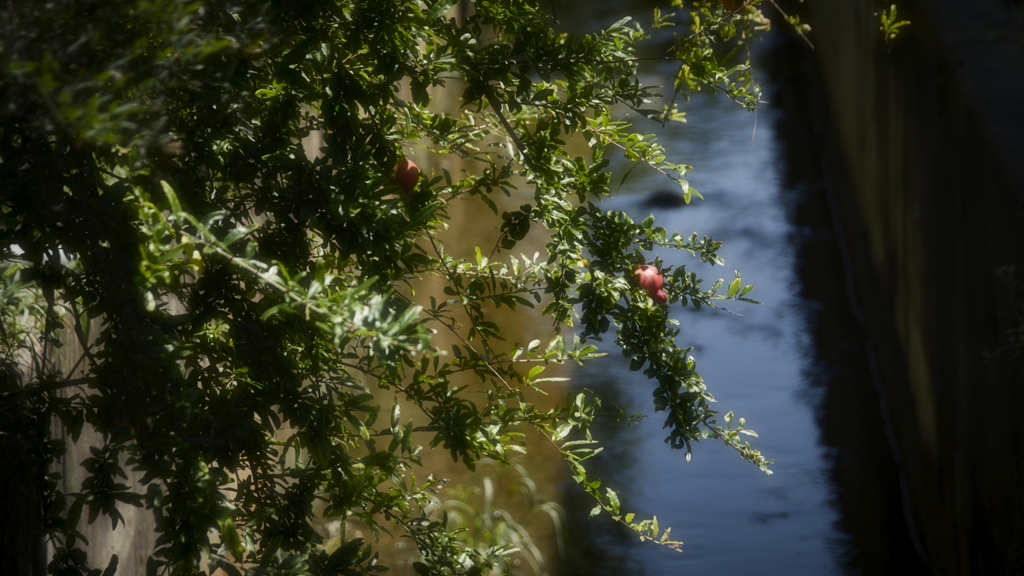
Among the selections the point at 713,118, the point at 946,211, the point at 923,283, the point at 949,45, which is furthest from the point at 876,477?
the point at 713,118

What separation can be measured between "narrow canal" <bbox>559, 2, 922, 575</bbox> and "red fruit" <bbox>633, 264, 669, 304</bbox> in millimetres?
479

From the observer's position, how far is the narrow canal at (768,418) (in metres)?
2.91

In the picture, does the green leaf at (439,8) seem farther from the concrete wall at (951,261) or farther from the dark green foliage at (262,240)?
the concrete wall at (951,261)

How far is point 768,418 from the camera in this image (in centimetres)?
358

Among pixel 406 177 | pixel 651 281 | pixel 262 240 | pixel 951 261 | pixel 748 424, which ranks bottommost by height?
pixel 262 240

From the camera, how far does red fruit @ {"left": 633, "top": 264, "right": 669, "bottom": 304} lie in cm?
155

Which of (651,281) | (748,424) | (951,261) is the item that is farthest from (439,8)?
(748,424)

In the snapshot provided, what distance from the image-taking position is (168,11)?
2.92ft

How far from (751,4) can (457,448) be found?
0.99m

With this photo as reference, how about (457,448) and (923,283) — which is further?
(923,283)

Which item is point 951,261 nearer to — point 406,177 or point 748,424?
point 748,424

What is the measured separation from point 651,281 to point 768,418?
2280 millimetres

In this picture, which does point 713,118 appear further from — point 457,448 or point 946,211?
point 457,448

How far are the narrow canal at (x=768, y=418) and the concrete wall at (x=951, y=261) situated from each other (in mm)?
174
